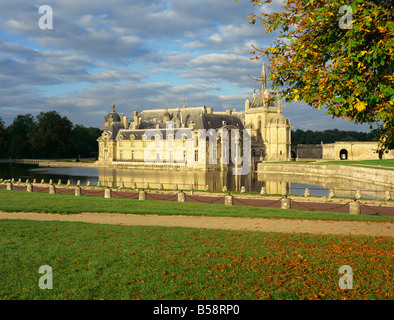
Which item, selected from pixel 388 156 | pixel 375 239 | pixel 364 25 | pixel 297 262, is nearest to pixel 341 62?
pixel 364 25

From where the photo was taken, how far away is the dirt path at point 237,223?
1289 cm

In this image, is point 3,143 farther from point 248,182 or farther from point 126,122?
point 248,182

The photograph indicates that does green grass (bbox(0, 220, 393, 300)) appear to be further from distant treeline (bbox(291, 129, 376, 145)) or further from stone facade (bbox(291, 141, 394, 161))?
distant treeline (bbox(291, 129, 376, 145))

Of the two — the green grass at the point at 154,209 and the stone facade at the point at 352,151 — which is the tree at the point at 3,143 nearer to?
the stone facade at the point at 352,151

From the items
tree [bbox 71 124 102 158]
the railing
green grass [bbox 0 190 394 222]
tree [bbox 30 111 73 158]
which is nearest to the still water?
the railing

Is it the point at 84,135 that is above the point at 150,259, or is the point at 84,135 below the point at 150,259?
above

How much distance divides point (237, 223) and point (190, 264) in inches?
251

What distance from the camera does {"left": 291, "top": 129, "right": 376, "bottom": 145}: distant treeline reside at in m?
122

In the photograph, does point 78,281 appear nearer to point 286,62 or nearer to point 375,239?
point 286,62

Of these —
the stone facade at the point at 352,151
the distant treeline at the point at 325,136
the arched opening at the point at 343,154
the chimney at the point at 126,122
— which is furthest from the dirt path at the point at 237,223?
the distant treeline at the point at 325,136

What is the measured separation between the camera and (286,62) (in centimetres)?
917

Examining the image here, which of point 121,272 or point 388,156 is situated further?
point 388,156

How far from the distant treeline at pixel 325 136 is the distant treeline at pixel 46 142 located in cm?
6790

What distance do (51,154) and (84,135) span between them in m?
12.1
